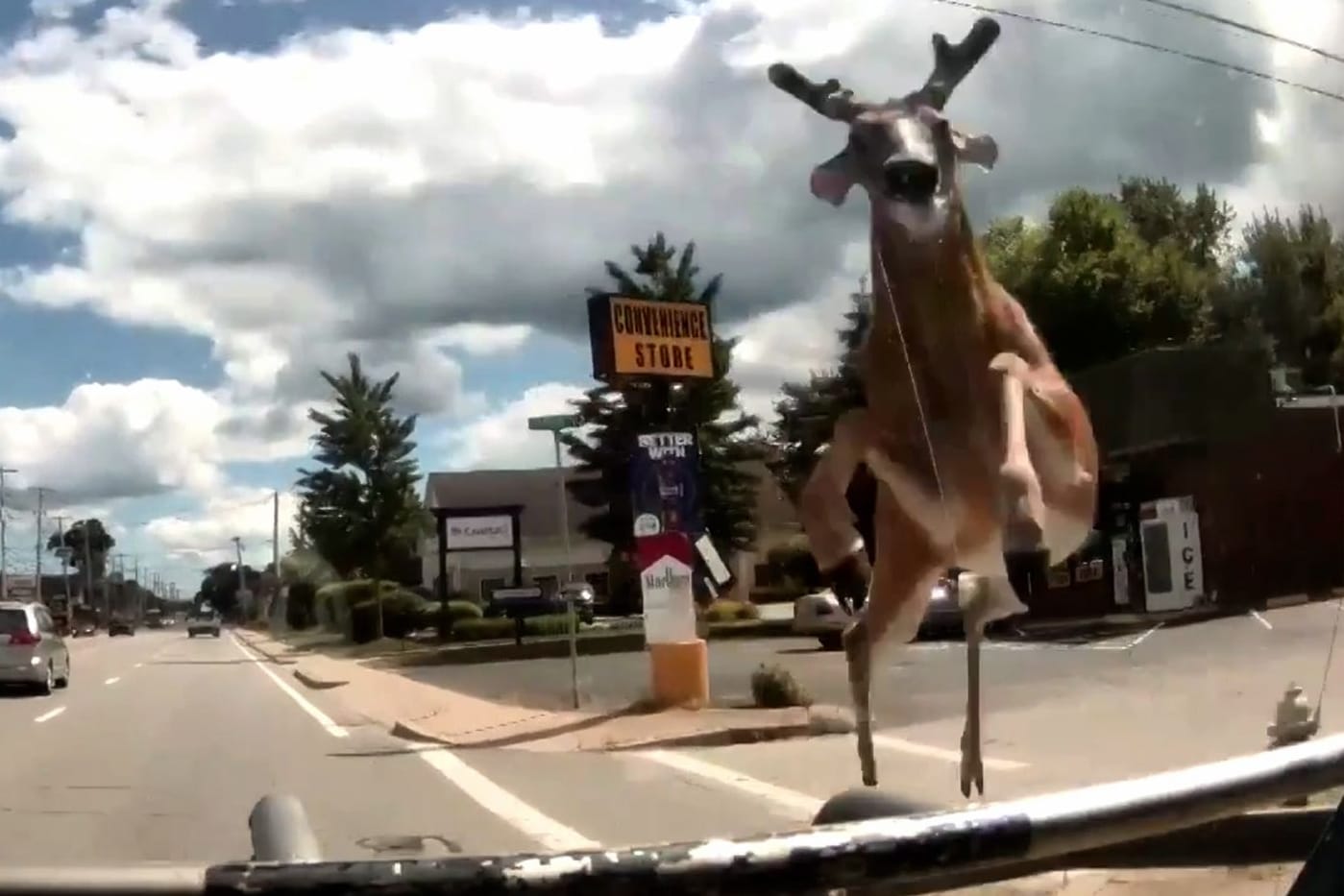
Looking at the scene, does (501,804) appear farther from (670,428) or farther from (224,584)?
(670,428)

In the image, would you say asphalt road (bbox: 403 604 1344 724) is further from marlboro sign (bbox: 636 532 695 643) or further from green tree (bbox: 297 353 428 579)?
green tree (bbox: 297 353 428 579)

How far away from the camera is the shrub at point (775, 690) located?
7.64ft

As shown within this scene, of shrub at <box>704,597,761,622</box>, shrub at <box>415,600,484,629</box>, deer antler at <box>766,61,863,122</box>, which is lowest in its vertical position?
shrub at <box>704,597,761,622</box>

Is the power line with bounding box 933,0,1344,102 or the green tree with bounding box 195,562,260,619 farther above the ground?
Result: the power line with bounding box 933,0,1344,102

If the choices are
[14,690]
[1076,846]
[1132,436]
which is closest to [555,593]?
[1132,436]

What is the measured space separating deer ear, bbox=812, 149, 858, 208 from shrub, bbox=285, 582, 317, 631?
1141 millimetres

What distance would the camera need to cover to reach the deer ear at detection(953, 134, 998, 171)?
162cm

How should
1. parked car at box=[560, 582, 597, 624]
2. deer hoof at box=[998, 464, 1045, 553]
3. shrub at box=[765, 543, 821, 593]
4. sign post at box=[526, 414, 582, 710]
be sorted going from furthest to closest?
parked car at box=[560, 582, 597, 624] → sign post at box=[526, 414, 582, 710] → shrub at box=[765, 543, 821, 593] → deer hoof at box=[998, 464, 1045, 553]

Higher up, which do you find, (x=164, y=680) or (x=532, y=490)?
(x=532, y=490)

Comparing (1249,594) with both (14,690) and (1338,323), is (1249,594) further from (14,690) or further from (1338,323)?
(14,690)

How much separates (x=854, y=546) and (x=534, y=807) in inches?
42.3

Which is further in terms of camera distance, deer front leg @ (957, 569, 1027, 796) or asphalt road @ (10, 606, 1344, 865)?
asphalt road @ (10, 606, 1344, 865)

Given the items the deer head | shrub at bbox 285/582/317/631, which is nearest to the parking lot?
the deer head

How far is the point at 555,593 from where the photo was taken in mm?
2471
